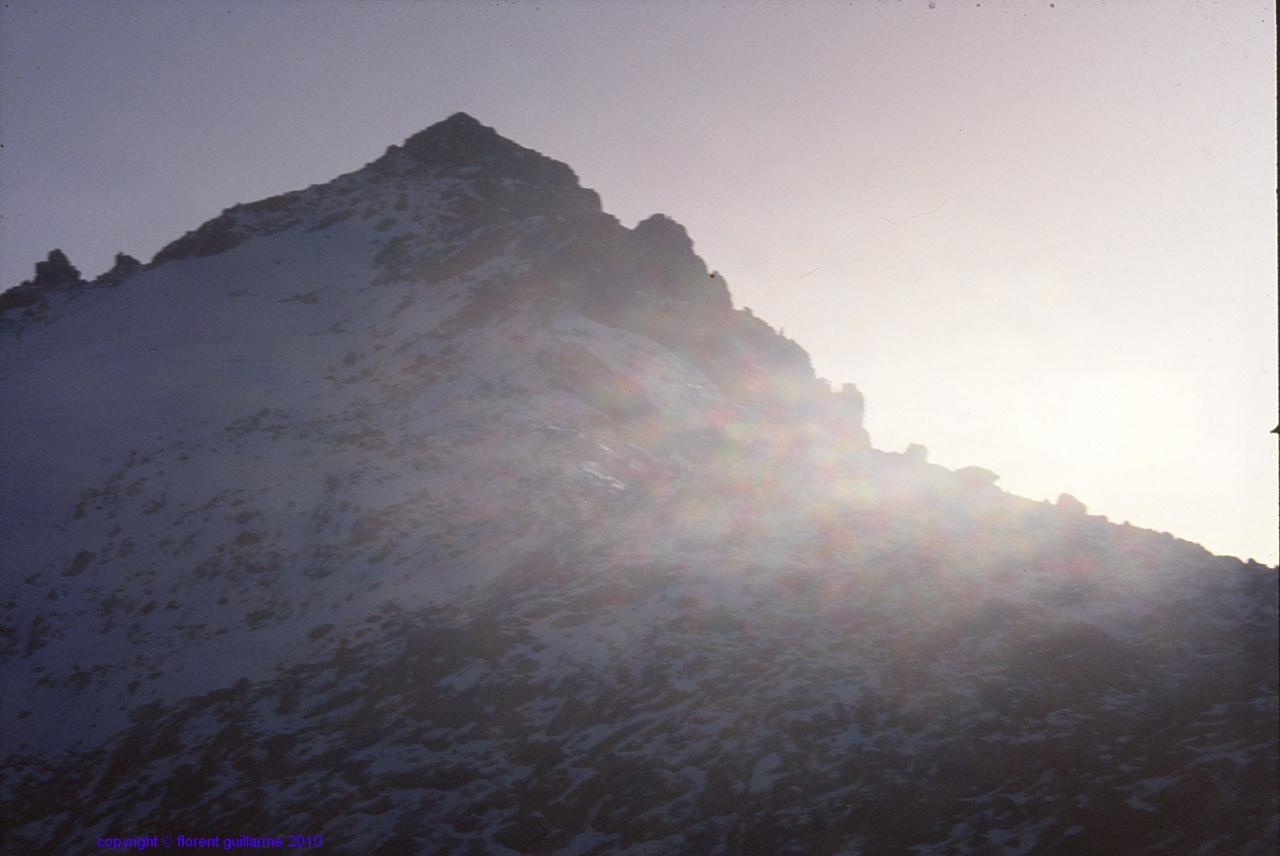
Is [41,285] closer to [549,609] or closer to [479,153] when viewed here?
[479,153]

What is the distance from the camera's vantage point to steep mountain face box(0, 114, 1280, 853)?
18.9 m

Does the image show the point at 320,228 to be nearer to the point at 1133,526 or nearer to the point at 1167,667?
the point at 1133,526

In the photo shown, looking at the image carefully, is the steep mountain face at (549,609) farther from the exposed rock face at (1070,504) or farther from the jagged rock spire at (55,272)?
the jagged rock spire at (55,272)

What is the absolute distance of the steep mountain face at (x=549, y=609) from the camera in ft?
62.1

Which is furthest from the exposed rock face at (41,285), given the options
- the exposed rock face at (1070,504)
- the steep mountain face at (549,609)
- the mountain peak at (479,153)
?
the exposed rock face at (1070,504)

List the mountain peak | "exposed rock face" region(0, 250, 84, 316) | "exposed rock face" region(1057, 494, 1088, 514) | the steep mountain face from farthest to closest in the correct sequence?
1. the mountain peak
2. "exposed rock face" region(0, 250, 84, 316)
3. "exposed rock face" region(1057, 494, 1088, 514)
4. the steep mountain face

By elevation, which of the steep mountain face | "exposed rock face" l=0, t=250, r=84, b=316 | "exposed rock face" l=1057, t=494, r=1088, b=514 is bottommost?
the steep mountain face

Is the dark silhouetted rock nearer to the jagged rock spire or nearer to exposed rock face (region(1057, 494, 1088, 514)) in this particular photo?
the jagged rock spire

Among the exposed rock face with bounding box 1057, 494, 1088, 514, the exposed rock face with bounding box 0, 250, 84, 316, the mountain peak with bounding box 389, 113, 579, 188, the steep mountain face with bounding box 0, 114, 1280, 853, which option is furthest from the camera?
the mountain peak with bounding box 389, 113, 579, 188

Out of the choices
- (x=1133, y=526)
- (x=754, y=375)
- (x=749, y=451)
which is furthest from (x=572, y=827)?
(x=754, y=375)

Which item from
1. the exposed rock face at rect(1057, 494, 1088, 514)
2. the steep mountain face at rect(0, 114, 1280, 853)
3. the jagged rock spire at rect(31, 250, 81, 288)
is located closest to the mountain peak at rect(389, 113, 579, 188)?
the steep mountain face at rect(0, 114, 1280, 853)

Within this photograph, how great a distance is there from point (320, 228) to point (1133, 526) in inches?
1908

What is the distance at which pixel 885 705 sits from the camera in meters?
21.5

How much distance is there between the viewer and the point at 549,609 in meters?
27.8
